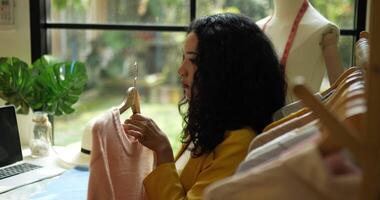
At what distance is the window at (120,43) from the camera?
237cm

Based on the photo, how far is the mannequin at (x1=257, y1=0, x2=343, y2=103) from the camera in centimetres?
172

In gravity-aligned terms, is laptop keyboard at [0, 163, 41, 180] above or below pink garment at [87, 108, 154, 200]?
below

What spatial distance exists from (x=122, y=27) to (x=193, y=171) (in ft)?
4.08

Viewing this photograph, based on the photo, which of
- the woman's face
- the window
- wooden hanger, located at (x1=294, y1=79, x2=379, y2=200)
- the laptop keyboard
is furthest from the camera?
the window

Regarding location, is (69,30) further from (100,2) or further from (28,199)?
(28,199)

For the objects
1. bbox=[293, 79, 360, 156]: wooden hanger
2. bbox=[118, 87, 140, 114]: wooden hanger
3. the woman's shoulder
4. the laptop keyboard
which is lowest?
the laptop keyboard

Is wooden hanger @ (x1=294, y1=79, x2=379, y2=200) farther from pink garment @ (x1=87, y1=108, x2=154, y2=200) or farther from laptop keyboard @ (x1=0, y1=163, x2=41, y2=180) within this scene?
laptop keyboard @ (x1=0, y1=163, x2=41, y2=180)

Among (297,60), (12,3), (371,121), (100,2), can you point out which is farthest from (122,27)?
(371,121)

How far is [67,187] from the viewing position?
5.85 ft

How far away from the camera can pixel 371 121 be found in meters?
0.69

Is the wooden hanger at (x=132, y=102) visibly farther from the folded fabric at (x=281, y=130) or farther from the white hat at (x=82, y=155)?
the folded fabric at (x=281, y=130)

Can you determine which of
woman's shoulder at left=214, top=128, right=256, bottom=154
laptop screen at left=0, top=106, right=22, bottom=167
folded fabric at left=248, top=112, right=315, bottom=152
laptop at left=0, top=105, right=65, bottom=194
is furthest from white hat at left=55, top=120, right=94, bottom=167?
folded fabric at left=248, top=112, right=315, bottom=152

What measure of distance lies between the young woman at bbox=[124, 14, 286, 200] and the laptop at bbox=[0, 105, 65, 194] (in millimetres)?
799

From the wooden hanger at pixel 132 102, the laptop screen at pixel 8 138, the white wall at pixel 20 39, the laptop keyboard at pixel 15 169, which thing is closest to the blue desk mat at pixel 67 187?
the laptop keyboard at pixel 15 169
